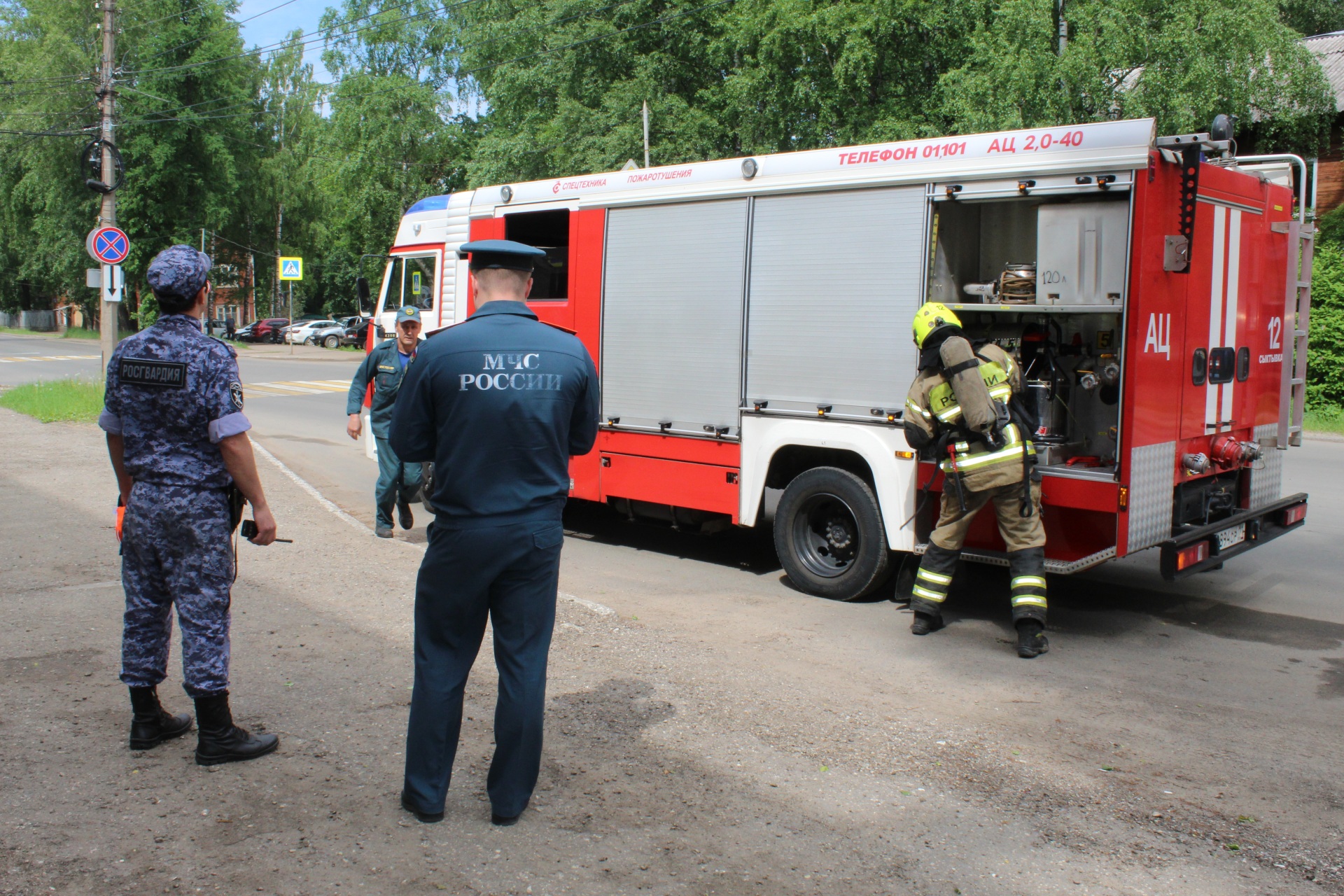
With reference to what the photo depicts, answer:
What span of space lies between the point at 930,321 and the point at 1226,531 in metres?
2.24

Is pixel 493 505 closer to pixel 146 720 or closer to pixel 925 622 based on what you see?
pixel 146 720

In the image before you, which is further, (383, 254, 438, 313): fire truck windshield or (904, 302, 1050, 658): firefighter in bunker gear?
(383, 254, 438, 313): fire truck windshield

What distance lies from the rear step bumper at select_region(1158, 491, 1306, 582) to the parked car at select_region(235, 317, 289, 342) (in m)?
48.8

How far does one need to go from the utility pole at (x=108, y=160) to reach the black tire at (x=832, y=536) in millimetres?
13981

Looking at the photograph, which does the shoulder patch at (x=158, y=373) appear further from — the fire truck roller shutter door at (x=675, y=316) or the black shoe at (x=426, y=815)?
the fire truck roller shutter door at (x=675, y=316)

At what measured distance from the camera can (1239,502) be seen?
7.12 m

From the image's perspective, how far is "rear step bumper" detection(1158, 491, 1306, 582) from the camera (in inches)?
239

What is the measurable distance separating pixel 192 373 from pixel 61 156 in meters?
46.9

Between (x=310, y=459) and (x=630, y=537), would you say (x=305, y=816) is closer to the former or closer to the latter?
(x=630, y=537)

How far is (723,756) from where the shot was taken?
4.36 meters

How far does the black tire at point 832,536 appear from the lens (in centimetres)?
687

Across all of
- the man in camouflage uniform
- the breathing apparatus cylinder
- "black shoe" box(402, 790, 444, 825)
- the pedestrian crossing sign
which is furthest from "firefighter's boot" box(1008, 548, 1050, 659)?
the pedestrian crossing sign

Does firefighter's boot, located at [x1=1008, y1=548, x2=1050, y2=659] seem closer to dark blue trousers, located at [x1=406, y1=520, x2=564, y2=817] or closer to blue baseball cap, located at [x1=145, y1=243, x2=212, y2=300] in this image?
dark blue trousers, located at [x1=406, y1=520, x2=564, y2=817]

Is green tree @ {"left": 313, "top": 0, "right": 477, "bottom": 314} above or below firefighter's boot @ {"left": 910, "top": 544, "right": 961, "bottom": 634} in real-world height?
above
